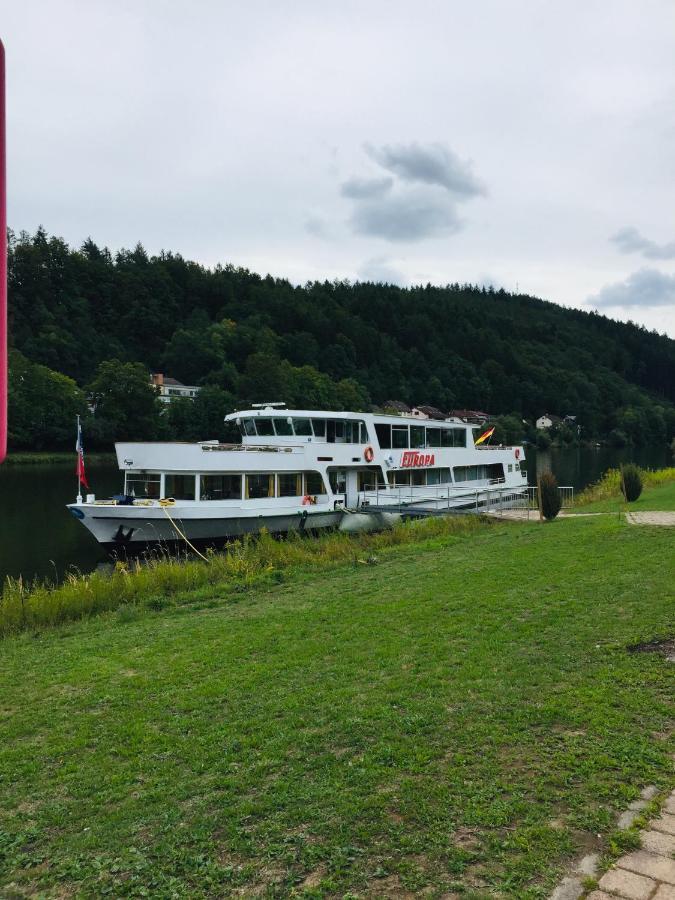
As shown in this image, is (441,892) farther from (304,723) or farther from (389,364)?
(389,364)

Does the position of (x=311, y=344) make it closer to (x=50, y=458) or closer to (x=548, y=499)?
(x=50, y=458)

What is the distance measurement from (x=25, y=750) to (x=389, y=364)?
135317 millimetres

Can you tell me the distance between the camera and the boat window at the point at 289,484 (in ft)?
74.5

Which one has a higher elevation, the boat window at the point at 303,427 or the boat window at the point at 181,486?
the boat window at the point at 303,427

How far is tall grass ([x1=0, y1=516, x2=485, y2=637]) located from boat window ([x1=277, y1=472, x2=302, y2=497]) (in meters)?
4.47

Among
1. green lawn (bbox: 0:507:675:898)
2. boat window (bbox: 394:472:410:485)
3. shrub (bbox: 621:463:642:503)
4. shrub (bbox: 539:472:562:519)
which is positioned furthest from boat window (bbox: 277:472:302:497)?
green lawn (bbox: 0:507:675:898)

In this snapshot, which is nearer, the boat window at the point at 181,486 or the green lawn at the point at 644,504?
the green lawn at the point at 644,504

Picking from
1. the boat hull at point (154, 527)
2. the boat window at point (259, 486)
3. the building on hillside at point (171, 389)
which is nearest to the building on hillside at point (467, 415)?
the building on hillside at point (171, 389)

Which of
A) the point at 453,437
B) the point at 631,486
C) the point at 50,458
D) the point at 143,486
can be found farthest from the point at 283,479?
the point at 50,458

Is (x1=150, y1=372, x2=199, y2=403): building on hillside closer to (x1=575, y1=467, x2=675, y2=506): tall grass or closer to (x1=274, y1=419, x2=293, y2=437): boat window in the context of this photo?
(x1=274, y1=419, x2=293, y2=437): boat window

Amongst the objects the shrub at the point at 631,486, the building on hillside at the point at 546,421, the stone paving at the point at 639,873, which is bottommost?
the stone paving at the point at 639,873

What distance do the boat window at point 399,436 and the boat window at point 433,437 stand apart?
1877 mm

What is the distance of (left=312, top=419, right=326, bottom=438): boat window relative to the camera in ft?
81.0

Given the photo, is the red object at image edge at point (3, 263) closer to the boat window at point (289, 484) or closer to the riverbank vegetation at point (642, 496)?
the boat window at point (289, 484)
